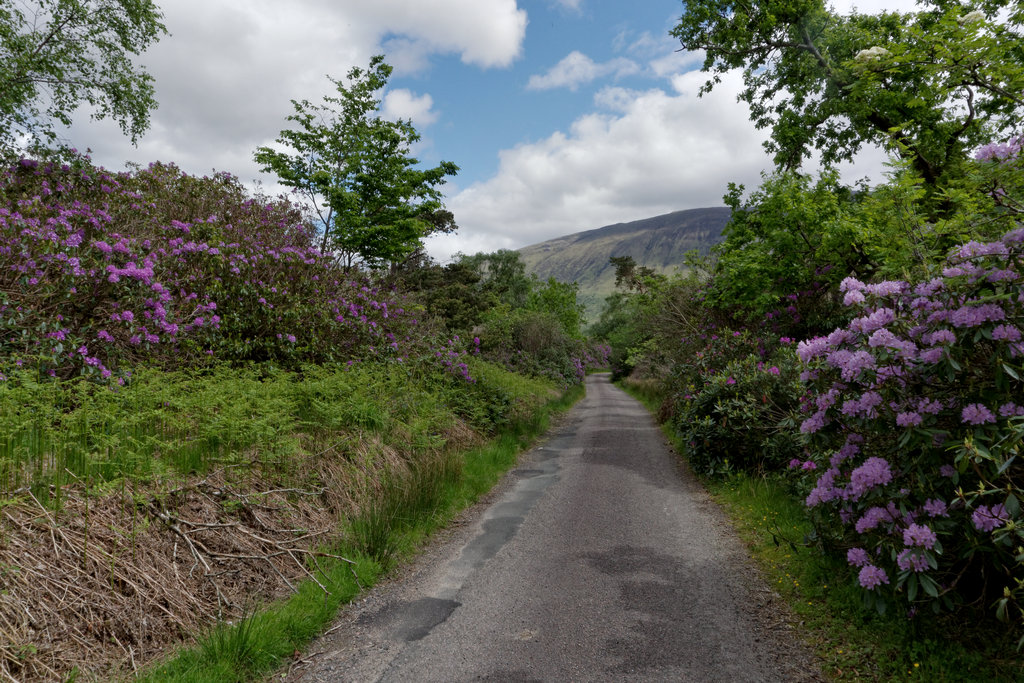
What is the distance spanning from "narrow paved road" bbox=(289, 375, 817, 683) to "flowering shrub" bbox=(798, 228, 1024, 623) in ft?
3.55

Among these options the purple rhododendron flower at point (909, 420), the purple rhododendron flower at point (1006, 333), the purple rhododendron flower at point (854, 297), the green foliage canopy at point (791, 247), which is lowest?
the purple rhododendron flower at point (909, 420)

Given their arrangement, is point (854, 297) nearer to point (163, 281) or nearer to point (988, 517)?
point (988, 517)

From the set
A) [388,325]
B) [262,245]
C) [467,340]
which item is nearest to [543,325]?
[467,340]

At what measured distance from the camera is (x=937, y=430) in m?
2.82

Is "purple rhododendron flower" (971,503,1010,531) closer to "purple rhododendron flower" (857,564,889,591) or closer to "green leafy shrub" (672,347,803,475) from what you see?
"purple rhododendron flower" (857,564,889,591)

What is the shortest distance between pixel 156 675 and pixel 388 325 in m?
8.86

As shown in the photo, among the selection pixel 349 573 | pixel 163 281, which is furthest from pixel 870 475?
pixel 163 281

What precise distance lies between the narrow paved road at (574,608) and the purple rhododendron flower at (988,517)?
4.78ft

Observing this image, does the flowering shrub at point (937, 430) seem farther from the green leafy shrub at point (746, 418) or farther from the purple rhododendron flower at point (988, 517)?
the green leafy shrub at point (746, 418)

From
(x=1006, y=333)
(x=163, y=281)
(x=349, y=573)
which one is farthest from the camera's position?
(x=163, y=281)

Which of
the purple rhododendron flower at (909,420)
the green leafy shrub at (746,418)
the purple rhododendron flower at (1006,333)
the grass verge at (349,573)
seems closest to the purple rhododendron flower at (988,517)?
the purple rhododendron flower at (909,420)

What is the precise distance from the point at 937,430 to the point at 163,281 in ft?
30.8

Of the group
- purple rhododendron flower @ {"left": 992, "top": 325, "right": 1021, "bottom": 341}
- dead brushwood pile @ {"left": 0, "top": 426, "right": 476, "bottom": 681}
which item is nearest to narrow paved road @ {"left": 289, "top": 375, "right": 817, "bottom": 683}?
dead brushwood pile @ {"left": 0, "top": 426, "right": 476, "bottom": 681}

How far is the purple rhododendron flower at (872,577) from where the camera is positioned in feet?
9.91
